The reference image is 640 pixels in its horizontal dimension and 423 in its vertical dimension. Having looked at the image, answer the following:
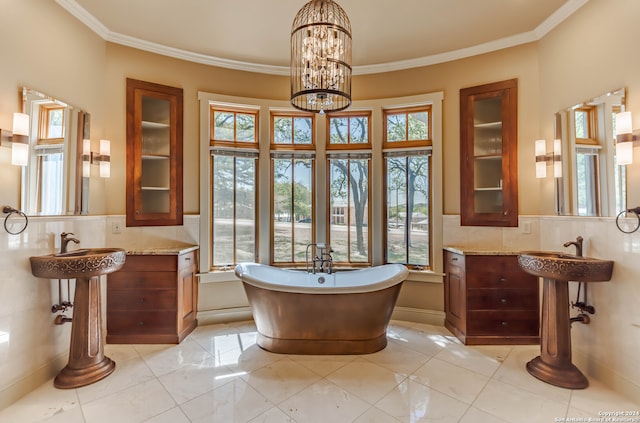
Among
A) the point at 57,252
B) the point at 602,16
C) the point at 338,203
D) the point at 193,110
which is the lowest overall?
the point at 57,252

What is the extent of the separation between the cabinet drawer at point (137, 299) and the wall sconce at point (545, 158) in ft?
12.1

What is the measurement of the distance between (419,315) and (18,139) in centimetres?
383

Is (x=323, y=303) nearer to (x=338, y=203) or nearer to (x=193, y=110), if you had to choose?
(x=338, y=203)

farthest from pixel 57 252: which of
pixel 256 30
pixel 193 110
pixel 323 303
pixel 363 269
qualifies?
pixel 363 269

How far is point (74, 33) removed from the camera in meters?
2.57

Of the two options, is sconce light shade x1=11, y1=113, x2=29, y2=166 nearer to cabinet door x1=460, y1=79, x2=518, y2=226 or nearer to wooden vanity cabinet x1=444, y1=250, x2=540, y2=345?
wooden vanity cabinet x1=444, y1=250, x2=540, y2=345

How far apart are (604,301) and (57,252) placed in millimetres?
4205

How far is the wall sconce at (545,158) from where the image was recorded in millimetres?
2641

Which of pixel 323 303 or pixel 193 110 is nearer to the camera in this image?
pixel 323 303

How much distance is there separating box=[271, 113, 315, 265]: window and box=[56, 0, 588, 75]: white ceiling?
0.92 metres

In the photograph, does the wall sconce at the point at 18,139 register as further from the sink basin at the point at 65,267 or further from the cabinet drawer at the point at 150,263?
the cabinet drawer at the point at 150,263

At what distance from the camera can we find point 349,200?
3.59m

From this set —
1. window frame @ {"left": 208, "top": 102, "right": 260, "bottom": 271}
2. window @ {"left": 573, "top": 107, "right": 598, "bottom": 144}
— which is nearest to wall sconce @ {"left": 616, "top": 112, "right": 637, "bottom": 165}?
window @ {"left": 573, "top": 107, "right": 598, "bottom": 144}

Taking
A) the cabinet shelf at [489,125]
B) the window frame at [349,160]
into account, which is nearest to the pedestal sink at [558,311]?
the cabinet shelf at [489,125]
